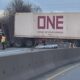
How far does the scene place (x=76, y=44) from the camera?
6322cm

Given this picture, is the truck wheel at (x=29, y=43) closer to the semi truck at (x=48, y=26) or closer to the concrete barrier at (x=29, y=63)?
the semi truck at (x=48, y=26)

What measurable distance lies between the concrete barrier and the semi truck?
1274 inches

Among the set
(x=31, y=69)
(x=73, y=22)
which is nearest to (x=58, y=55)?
(x=31, y=69)

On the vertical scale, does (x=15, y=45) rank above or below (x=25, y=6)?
below

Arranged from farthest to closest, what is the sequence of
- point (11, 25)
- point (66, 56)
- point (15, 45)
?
point (11, 25) → point (15, 45) → point (66, 56)

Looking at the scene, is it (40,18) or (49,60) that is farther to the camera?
(40,18)

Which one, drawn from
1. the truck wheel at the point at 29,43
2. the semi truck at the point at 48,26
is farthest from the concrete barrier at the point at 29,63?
the truck wheel at the point at 29,43

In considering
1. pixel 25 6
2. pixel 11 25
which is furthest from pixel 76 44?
pixel 25 6

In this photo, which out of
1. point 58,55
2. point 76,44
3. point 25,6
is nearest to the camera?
point 58,55

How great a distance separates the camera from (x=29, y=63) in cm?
1647

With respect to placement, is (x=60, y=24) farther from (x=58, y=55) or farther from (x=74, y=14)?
(x=58, y=55)

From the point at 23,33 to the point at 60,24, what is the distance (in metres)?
6.10

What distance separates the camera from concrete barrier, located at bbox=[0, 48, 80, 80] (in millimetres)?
12898

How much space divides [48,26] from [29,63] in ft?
146
